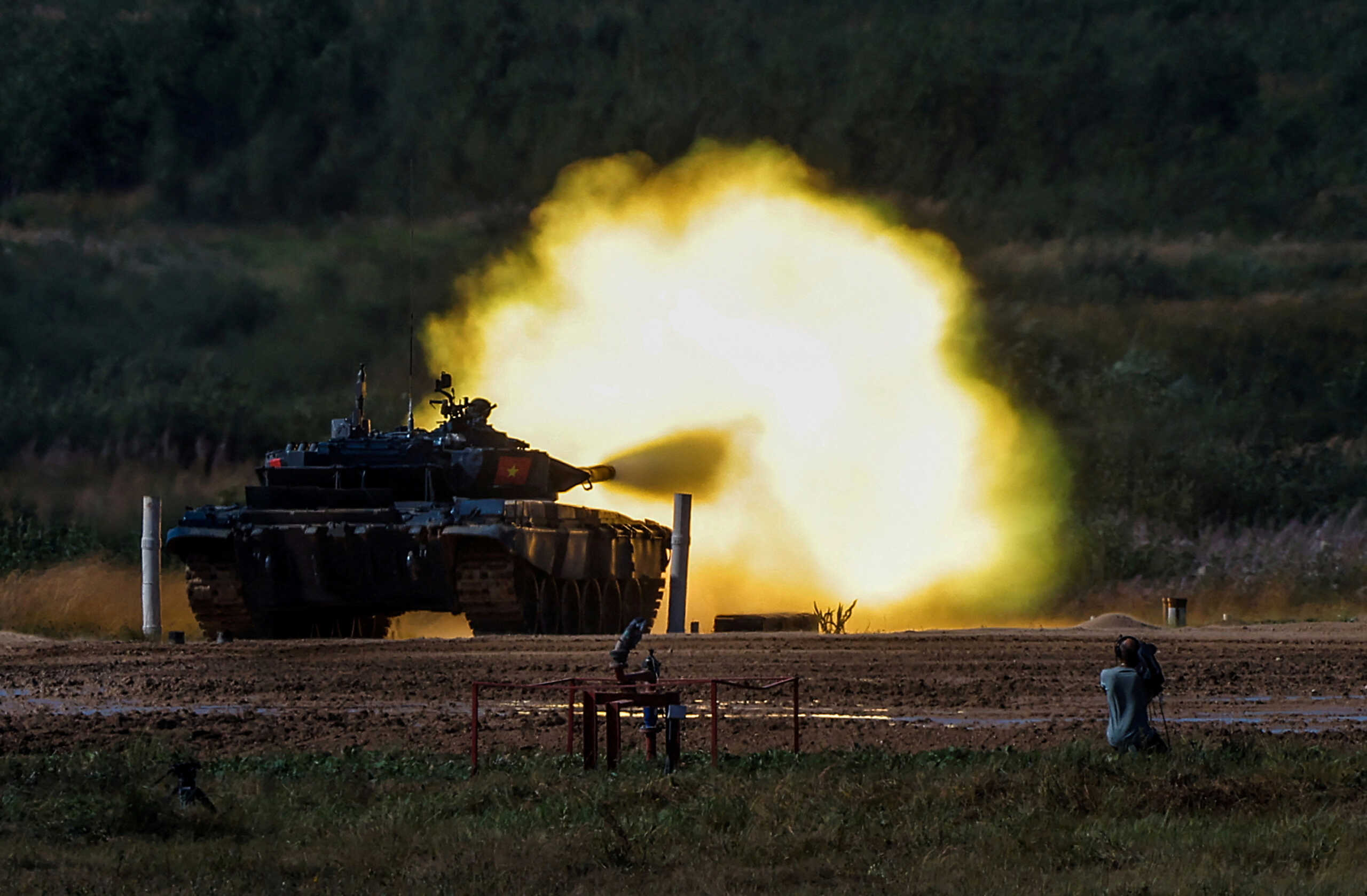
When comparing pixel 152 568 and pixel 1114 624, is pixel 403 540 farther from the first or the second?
pixel 1114 624

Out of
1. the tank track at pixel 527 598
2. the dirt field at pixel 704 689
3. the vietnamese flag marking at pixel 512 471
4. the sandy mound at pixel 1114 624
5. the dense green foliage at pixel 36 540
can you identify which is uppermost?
the vietnamese flag marking at pixel 512 471

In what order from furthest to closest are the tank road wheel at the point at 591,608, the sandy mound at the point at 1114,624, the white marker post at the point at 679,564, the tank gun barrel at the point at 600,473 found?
the tank gun barrel at the point at 600,473
the white marker post at the point at 679,564
the tank road wheel at the point at 591,608
the sandy mound at the point at 1114,624

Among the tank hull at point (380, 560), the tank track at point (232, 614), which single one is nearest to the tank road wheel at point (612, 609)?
the tank hull at point (380, 560)

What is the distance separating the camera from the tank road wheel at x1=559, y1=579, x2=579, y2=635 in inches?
1313

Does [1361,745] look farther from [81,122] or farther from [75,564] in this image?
[81,122]

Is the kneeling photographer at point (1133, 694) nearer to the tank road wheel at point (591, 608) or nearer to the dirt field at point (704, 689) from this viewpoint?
the dirt field at point (704, 689)

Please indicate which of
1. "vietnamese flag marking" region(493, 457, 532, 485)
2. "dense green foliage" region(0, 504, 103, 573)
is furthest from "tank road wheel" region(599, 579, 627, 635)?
"dense green foliage" region(0, 504, 103, 573)

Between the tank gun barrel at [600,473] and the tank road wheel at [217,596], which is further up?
the tank gun barrel at [600,473]

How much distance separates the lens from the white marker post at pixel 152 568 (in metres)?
33.1

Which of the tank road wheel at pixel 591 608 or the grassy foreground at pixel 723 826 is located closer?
the grassy foreground at pixel 723 826

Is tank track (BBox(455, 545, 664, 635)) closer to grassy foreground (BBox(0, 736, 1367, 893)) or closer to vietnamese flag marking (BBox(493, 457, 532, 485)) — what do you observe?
vietnamese flag marking (BBox(493, 457, 532, 485))

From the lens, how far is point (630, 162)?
4388 centimetres

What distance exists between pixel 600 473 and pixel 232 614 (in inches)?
288

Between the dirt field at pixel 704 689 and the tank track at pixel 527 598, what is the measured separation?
112 cm
